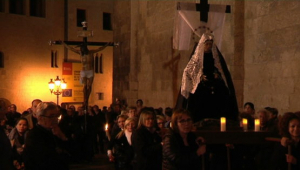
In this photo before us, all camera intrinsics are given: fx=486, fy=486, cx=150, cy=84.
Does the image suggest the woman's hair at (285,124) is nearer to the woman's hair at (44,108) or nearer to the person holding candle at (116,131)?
the woman's hair at (44,108)

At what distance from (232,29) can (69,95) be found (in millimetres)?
16252

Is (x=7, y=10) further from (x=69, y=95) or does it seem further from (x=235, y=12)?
(x=235, y=12)

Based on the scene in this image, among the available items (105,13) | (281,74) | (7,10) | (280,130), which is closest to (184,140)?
(280,130)

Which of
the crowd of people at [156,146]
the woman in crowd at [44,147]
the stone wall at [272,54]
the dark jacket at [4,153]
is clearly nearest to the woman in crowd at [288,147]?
the crowd of people at [156,146]

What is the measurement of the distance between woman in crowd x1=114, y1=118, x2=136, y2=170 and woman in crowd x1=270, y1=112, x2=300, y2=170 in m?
2.47

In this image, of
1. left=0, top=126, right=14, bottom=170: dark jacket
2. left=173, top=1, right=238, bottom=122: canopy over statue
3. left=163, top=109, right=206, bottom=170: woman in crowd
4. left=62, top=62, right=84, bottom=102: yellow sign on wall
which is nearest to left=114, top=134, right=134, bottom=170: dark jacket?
left=173, top=1, right=238, bottom=122: canopy over statue

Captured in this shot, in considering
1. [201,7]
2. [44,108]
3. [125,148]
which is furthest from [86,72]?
[44,108]

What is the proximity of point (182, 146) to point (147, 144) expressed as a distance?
3.60ft

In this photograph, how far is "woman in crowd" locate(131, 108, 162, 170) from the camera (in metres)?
5.44

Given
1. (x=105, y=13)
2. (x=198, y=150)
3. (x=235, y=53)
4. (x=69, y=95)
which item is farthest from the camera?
(x=105, y=13)

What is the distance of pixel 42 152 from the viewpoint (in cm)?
407

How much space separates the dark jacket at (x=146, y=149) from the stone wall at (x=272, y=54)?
14.1 ft

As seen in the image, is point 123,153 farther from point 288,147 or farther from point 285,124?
point 288,147

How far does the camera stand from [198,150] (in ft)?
14.4
